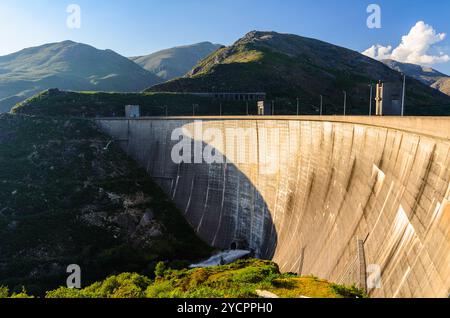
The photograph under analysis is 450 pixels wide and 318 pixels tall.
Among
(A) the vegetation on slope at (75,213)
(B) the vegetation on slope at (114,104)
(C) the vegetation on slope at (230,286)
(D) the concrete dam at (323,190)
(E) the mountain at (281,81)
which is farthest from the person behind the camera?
(E) the mountain at (281,81)

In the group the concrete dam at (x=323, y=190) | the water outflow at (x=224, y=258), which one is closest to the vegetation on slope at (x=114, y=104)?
the concrete dam at (x=323, y=190)

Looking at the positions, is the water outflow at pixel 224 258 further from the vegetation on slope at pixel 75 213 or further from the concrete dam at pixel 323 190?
the vegetation on slope at pixel 75 213

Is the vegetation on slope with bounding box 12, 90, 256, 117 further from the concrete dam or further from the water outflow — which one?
the water outflow

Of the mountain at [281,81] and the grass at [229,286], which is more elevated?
the mountain at [281,81]

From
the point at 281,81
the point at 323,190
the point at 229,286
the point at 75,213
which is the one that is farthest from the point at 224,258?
the point at 281,81
